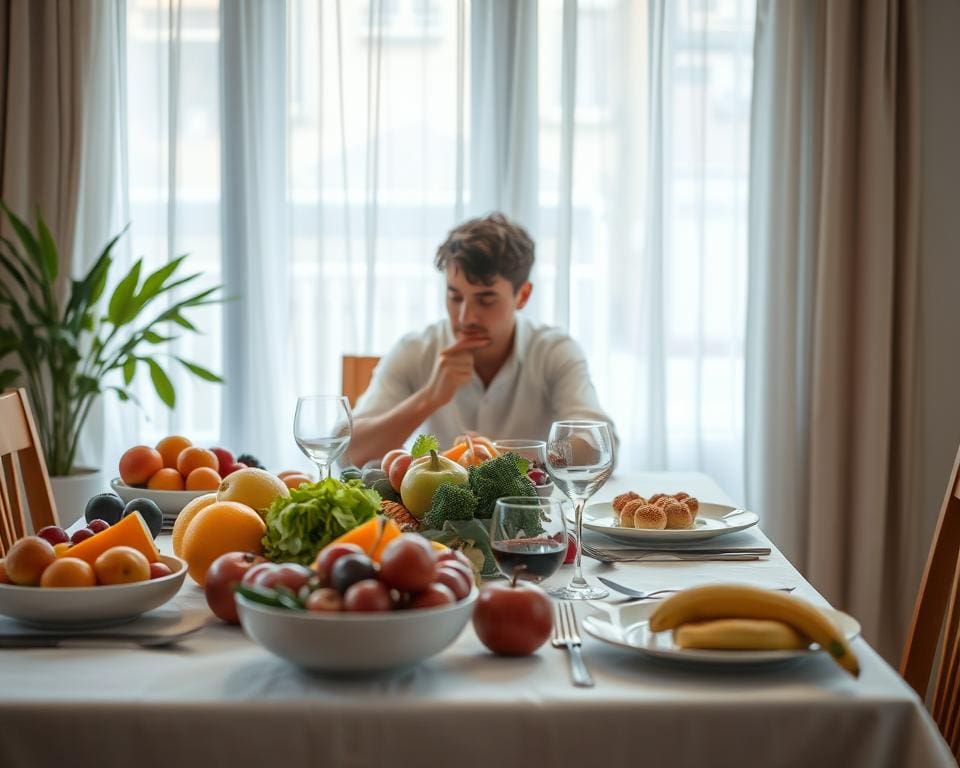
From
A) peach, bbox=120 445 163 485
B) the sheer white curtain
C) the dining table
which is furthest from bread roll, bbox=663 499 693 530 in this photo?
the sheer white curtain

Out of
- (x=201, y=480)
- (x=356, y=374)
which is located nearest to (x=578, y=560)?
(x=201, y=480)

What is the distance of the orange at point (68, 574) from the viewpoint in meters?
1.12

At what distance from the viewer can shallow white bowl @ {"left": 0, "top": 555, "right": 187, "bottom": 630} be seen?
1.11m

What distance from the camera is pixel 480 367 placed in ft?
8.87

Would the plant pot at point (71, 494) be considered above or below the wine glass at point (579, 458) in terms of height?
below

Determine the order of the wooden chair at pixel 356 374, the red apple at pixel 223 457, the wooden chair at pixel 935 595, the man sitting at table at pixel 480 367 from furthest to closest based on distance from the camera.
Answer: the wooden chair at pixel 356 374 < the man sitting at table at pixel 480 367 < the red apple at pixel 223 457 < the wooden chair at pixel 935 595

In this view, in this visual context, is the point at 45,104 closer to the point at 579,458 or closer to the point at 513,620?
the point at 579,458

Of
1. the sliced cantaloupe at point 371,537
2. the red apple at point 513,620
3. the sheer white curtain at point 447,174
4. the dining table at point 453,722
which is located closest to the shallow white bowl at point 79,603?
the dining table at point 453,722

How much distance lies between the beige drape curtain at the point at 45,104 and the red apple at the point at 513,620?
262 centimetres

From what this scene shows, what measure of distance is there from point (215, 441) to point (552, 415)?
51.7 inches

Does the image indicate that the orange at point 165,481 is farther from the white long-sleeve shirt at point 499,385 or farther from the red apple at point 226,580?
the white long-sleeve shirt at point 499,385

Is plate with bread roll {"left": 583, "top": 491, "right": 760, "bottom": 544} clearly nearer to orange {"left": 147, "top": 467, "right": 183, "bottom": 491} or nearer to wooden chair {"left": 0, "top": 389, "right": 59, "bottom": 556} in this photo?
orange {"left": 147, "top": 467, "right": 183, "bottom": 491}

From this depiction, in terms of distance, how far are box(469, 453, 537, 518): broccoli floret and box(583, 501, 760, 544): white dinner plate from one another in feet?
0.75

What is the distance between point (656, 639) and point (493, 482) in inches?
14.0
